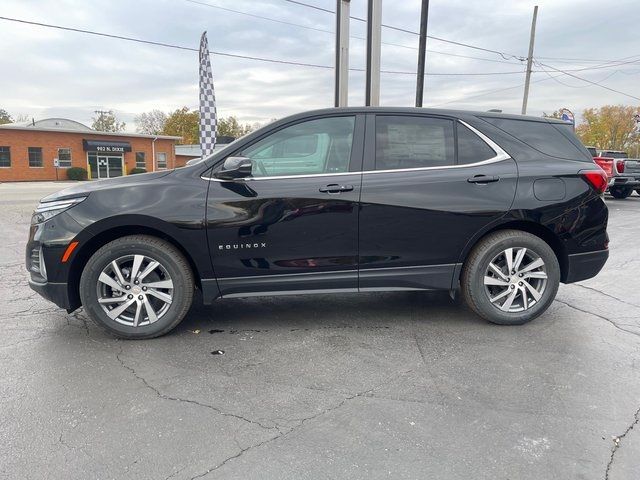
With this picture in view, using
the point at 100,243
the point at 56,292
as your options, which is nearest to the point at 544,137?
A: the point at 100,243

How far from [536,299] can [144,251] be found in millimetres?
3331

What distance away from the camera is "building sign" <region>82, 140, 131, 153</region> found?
3903 centimetres

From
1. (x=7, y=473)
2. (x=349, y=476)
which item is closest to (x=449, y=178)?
(x=349, y=476)

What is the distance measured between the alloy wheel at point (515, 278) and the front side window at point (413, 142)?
97cm

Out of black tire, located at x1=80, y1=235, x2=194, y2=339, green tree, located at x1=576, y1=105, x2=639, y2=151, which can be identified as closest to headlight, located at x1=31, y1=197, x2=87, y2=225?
black tire, located at x1=80, y1=235, x2=194, y2=339

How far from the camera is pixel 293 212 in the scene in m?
3.67

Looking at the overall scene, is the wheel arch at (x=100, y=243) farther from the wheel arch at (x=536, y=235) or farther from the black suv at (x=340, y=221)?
the wheel arch at (x=536, y=235)

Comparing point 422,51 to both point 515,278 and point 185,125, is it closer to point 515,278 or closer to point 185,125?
point 515,278

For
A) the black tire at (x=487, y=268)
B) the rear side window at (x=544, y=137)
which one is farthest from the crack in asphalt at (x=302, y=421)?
the rear side window at (x=544, y=137)

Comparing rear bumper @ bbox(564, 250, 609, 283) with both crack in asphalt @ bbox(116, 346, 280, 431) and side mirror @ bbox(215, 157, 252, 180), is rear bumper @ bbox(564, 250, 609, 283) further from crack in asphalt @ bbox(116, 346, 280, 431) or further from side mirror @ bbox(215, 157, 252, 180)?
crack in asphalt @ bbox(116, 346, 280, 431)

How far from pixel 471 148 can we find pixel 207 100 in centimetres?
994

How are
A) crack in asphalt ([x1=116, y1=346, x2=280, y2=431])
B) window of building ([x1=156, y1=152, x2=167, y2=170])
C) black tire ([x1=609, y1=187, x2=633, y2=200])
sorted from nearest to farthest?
crack in asphalt ([x1=116, y1=346, x2=280, y2=431])
black tire ([x1=609, y1=187, x2=633, y2=200])
window of building ([x1=156, y1=152, x2=167, y2=170])

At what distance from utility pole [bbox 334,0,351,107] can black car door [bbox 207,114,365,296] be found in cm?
710

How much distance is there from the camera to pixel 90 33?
17.4 m
